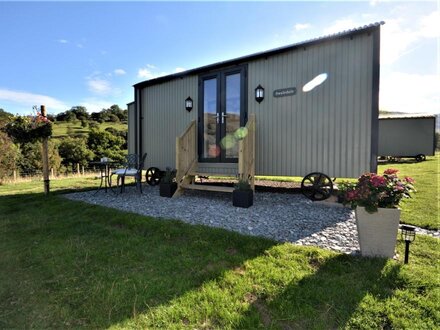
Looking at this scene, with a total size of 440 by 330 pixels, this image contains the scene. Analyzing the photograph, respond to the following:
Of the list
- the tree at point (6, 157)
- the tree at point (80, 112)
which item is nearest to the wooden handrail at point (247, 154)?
the tree at point (6, 157)

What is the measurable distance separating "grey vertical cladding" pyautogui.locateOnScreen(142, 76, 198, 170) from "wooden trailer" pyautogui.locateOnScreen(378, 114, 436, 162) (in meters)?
14.6

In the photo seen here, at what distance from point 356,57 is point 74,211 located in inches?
215

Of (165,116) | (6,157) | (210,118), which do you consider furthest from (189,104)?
(6,157)

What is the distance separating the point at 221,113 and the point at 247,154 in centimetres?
157

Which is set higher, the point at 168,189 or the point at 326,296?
the point at 168,189

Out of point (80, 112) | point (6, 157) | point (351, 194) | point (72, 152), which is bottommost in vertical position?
point (351, 194)

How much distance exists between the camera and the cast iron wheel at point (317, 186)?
459 cm

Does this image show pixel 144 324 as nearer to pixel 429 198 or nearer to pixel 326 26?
pixel 429 198

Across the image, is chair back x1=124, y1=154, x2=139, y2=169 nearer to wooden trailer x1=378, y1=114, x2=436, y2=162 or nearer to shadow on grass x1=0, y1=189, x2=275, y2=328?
shadow on grass x1=0, y1=189, x2=275, y2=328

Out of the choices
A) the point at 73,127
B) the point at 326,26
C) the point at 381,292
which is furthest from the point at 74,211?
the point at 73,127

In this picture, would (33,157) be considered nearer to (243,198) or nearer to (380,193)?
(243,198)

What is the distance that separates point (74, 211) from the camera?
419 centimetres

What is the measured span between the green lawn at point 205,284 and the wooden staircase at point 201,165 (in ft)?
5.85

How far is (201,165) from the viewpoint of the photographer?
5.81 meters
